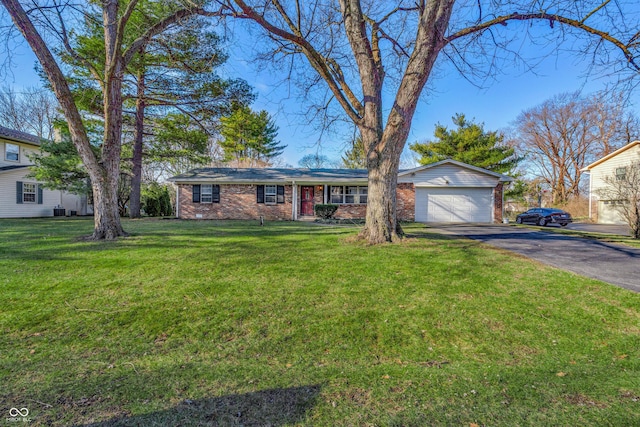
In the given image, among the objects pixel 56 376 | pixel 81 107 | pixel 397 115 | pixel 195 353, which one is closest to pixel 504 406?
pixel 195 353

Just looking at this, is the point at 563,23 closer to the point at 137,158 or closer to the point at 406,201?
the point at 406,201

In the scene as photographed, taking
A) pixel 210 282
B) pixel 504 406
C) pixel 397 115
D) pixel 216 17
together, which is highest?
pixel 216 17

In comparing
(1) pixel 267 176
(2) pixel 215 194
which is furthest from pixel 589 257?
(2) pixel 215 194

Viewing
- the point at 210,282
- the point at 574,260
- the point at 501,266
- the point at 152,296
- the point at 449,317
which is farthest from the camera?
the point at 574,260

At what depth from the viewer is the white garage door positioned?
1539 centimetres

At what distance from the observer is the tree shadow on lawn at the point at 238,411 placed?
1.78m

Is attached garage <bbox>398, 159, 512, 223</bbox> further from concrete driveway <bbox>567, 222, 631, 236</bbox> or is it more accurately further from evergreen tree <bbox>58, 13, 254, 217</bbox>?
evergreen tree <bbox>58, 13, 254, 217</bbox>

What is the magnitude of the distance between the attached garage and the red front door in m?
5.18

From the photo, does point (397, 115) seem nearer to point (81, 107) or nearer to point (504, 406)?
point (504, 406)

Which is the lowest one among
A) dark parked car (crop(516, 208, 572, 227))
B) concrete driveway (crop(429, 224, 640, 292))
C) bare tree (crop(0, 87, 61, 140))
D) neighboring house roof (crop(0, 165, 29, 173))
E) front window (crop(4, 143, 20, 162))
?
concrete driveway (crop(429, 224, 640, 292))

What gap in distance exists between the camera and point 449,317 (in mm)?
3326

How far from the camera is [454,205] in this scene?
15562 mm

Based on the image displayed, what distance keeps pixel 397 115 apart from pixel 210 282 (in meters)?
5.08

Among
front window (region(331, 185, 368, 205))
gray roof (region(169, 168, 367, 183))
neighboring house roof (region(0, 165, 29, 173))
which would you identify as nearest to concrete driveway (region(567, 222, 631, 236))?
front window (region(331, 185, 368, 205))
